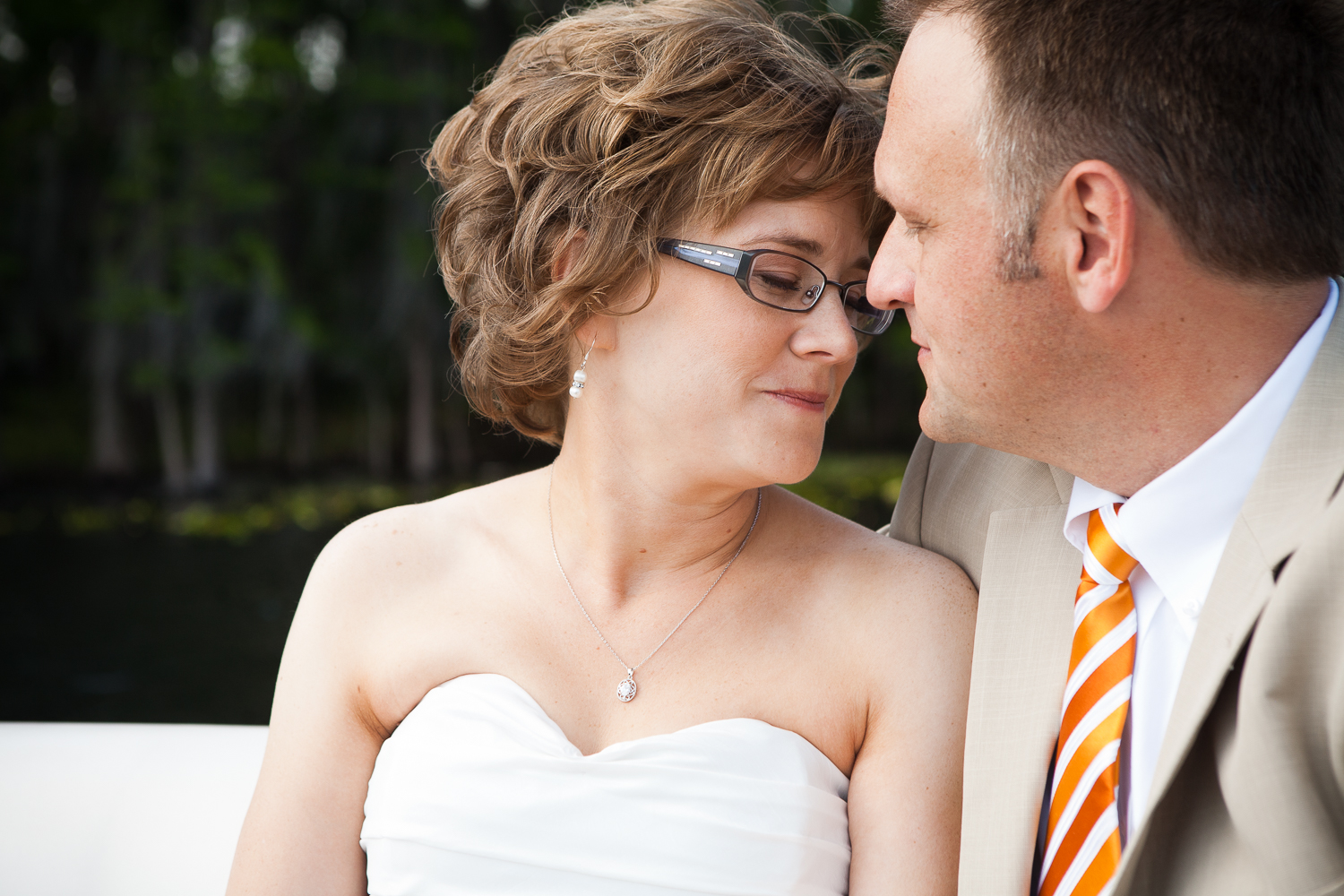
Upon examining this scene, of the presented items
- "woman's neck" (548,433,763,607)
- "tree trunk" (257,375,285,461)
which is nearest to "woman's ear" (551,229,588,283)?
"woman's neck" (548,433,763,607)

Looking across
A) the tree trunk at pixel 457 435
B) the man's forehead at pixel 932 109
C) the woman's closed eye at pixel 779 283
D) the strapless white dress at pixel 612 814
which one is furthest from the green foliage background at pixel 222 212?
the man's forehead at pixel 932 109

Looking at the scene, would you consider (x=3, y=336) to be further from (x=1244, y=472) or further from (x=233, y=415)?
(x=1244, y=472)

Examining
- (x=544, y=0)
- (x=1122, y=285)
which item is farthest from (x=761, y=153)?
(x=544, y=0)

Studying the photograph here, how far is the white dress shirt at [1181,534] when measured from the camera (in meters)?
1.45

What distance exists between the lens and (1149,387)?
58.8 inches

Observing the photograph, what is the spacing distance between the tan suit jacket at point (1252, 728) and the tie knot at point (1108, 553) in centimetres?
12

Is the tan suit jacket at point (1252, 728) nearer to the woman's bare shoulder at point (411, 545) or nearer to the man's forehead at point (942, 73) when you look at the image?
the man's forehead at point (942, 73)

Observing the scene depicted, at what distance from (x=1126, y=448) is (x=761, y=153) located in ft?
2.35

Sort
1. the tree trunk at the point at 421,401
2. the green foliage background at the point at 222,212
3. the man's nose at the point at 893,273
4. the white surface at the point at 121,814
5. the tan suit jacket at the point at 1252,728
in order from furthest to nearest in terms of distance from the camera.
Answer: the tree trunk at the point at 421,401 < the green foliage background at the point at 222,212 < the white surface at the point at 121,814 < the man's nose at the point at 893,273 < the tan suit jacket at the point at 1252,728

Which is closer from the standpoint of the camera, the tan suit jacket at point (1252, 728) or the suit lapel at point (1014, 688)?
the tan suit jacket at point (1252, 728)

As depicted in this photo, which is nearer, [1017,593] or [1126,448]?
[1126,448]

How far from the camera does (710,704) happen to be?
183 centimetres

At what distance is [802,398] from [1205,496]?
24.4 inches

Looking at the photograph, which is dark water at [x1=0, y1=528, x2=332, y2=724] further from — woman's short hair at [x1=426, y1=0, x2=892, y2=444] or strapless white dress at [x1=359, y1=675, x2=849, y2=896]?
woman's short hair at [x1=426, y1=0, x2=892, y2=444]
